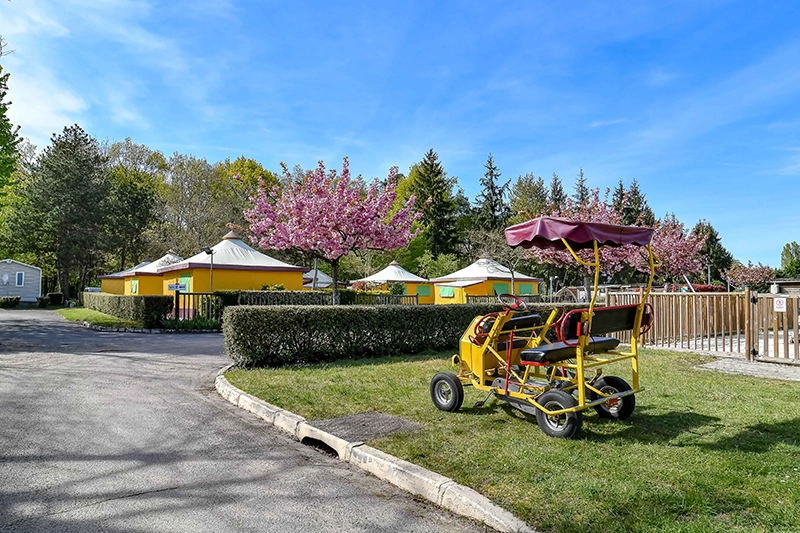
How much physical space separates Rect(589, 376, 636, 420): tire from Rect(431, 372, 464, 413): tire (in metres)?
1.47

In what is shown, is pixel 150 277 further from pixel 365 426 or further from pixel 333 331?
pixel 365 426

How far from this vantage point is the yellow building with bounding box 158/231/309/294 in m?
23.9

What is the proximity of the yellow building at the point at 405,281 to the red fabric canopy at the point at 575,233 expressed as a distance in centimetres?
2728

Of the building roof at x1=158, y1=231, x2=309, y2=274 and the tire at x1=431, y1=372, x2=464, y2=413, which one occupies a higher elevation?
the building roof at x1=158, y1=231, x2=309, y2=274

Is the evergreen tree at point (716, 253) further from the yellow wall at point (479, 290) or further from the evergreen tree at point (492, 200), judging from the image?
the yellow wall at point (479, 290)

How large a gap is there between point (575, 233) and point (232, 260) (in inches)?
867

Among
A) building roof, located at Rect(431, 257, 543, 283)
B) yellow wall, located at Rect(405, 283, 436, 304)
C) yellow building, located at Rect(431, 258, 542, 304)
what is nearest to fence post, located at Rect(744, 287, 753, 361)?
yellow building, located at Rect(431, 258, 542, 304)

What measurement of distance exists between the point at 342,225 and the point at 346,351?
5.01m

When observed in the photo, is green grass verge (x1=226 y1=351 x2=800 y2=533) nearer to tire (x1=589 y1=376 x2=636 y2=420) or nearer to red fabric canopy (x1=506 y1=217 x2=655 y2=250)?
tire (x1=589 y1=376 x2=636 y2=420)

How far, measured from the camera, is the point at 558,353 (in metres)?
5.27

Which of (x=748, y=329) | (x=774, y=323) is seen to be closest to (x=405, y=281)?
(x=748, y=329)

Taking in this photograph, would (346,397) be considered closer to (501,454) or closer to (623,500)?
(501,454)

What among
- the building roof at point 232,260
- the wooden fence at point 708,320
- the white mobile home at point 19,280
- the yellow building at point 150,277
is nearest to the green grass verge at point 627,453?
the wooden fence at point 708,320

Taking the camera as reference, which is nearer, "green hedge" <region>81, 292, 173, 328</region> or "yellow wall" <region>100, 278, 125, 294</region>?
"green hedge" <region>81, 292, 173, 328</region>
